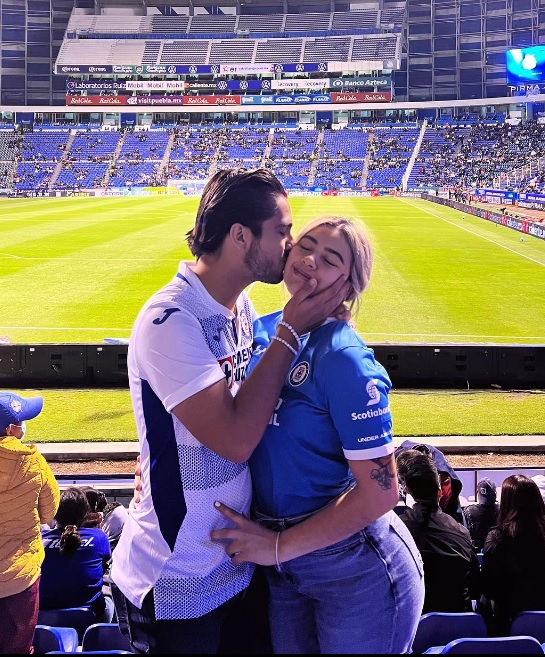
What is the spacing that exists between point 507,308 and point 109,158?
79719 millimetres

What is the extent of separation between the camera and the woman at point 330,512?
2.55 metres

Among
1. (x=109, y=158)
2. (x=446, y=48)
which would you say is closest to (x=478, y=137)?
(x=446, y=48)

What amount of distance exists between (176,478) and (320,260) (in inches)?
35.4

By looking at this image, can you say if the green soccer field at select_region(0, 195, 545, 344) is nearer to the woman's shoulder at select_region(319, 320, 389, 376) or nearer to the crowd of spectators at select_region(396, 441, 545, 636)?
the crowd of spectators at select_region(396, 441, 545, 636)

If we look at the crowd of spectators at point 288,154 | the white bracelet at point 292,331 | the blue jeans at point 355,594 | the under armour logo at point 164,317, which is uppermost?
the crowd of spectators at point 288,154

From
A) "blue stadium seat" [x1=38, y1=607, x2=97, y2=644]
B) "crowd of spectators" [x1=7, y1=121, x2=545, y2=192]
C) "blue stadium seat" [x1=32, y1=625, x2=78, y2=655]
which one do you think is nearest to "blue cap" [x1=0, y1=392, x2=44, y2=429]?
"blue stadium seat" [x1=32, y1=625, x2=78, y2=655]

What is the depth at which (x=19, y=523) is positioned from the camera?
4000 mm

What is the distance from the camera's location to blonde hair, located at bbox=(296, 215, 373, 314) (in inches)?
112

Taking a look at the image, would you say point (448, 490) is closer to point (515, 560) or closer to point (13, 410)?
Result: point (515, 560)

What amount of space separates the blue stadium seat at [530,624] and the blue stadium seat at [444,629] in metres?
→ 0.26

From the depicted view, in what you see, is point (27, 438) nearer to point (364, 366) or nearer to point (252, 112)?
point (364, 366)

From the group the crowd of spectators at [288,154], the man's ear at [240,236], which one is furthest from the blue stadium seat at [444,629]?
the crowd of spectators at [288,154]

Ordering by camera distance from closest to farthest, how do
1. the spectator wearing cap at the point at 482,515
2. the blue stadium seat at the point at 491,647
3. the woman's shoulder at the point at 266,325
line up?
the blue stadium seat at the point at 491,647 → the woman's shoulder at the point at 266,325 → the spectator wearing cap at the point at 482,515

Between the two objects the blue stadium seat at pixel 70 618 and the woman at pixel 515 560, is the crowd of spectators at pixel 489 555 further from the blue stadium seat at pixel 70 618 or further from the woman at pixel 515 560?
the blue stadium seat at pixel 70 618
